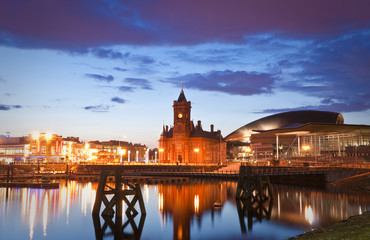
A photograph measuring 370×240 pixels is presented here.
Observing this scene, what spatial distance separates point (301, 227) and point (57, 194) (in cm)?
4042

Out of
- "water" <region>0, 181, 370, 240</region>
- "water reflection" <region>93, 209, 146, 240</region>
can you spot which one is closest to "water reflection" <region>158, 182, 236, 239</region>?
"water" <region>0, 181, 370, 240</region>

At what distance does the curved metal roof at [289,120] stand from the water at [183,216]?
90.5m

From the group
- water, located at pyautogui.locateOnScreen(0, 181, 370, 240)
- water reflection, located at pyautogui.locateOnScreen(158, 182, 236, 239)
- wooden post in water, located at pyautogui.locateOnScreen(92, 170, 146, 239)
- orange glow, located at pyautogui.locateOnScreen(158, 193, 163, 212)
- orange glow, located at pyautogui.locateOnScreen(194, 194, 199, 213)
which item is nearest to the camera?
wooden post in water, located at pyautogui.locateOnScreen(92, 170, 146, 239)

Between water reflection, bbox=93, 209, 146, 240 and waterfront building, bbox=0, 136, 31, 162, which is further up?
waterfront building, bbox=0, 136, 31, 162

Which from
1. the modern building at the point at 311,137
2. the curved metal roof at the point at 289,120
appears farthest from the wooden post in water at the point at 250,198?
the curved metal roof at the point at 289,120

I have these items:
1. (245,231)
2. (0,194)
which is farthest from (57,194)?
(245,231)

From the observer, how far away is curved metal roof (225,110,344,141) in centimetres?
14070

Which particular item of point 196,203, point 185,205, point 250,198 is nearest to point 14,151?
point 196,203

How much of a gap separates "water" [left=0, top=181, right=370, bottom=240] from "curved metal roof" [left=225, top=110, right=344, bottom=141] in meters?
90.5

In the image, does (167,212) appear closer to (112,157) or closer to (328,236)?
(328,236)

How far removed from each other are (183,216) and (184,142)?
82954mm

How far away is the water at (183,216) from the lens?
31188mm

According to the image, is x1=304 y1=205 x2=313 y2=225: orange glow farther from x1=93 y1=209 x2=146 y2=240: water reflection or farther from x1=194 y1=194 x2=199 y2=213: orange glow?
x1=93 y1=209 x2=146 y2=240: water reflection

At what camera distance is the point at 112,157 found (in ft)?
472
